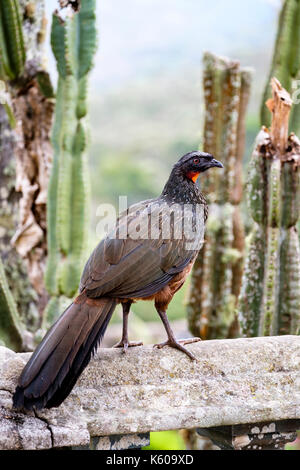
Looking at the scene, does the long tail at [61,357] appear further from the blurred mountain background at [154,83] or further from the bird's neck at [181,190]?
the blurred mountain background at [154,83]

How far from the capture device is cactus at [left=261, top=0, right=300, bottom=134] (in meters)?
5.03

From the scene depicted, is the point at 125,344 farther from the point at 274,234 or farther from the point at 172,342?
the point at 274,234

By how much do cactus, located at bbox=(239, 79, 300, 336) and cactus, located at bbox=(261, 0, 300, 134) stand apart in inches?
36.2

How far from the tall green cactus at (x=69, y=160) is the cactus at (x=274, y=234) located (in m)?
1.38

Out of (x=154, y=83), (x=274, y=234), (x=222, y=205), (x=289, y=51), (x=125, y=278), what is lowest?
(x=125, y=278)

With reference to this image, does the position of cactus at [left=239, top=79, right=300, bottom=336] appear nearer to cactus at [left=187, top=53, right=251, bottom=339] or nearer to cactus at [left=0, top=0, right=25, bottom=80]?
cactus at [left=187, top=53, right=251, bottom=339]

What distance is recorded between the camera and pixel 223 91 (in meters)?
5.55

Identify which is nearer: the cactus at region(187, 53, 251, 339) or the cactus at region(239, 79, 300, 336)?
the cactus at region(239, 79, 300, 336)

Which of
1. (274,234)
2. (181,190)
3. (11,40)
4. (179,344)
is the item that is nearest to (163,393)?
(179,344)

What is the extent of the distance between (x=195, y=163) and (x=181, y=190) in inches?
6.7

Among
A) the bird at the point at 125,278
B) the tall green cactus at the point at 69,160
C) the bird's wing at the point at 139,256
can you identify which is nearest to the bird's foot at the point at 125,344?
the bird at the point at 125,278

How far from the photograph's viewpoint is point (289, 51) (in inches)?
202

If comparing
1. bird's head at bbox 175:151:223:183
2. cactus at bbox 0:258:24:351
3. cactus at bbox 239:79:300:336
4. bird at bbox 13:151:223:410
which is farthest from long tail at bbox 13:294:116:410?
cactus at bbox 239:79:300:336

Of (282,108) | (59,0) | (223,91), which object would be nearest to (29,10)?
(59,0)
